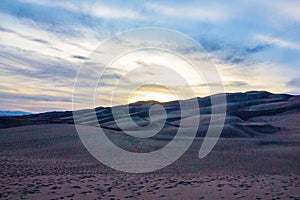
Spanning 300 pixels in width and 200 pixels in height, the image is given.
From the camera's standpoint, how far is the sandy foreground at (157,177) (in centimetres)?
893

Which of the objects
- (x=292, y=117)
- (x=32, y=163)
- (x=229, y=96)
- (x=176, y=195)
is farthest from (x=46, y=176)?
(x=229, y=96)

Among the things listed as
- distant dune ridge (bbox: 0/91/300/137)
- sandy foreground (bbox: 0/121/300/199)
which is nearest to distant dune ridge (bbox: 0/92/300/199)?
sandy foreground (bbox: 0/121/300/199)

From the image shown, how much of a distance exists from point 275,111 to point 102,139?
1356 inches

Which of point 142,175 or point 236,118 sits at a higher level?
point 236,118

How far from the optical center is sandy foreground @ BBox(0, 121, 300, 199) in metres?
8.93

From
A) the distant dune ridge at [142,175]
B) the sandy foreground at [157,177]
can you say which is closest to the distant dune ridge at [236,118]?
the distant dune ridge at [142,175]

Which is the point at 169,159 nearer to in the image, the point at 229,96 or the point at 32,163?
the point at 32,163

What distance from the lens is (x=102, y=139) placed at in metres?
23.3

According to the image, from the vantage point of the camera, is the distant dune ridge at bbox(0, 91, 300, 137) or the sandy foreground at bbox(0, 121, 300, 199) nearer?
the sandy foreground at bbox(0, 121, 300, 199)

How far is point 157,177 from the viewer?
11.6 metres

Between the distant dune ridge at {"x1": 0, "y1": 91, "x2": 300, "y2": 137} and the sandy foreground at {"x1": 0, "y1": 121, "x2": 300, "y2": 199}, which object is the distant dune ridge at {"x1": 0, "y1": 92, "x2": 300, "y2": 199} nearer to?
the sandy foreground at {"x1": 0, "y1": 121, "x2": 300, "y2": 199}

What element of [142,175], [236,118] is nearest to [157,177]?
[142,175]

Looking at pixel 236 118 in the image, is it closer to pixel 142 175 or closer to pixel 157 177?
pixel 142 175

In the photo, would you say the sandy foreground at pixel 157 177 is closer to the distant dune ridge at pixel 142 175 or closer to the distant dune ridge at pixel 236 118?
the distant dune ridge at pixel 142 175
